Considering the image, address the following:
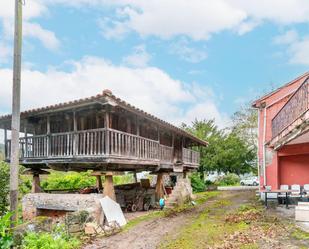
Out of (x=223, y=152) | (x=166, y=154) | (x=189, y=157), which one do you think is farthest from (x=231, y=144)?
(x=166, y=154)

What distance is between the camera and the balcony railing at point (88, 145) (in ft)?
34.8

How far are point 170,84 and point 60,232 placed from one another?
1538cm

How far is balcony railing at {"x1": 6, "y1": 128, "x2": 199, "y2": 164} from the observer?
10.6 m

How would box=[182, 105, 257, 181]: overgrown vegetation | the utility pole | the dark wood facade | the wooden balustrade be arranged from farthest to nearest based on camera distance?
box=[182, 105, 257, 181]: overgrown vegetation, the wooden balustrade, the dark wood facade, the utility pole

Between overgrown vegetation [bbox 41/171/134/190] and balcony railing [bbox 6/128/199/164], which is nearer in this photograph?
balcony railing [bbox 6/128/199/164]

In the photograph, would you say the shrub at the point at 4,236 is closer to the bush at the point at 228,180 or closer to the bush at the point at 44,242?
the bush at the point at 44,242

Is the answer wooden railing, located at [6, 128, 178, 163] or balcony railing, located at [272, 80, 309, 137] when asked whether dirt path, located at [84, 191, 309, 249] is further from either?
balcony railing, located at [272, 80, 309, 137]

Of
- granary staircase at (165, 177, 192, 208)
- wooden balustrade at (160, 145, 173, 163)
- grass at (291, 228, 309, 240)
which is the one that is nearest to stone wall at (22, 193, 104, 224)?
wooden balustrade at (160, 145, 173, 163)

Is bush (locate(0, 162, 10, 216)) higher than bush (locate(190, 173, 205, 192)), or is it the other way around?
bush (locate(0, 162, 10, 216))

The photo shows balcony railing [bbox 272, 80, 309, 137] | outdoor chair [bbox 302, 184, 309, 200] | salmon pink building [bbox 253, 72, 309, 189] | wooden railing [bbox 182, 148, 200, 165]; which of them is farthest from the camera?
wooden railing [bbox 182, 148, 200, 165]

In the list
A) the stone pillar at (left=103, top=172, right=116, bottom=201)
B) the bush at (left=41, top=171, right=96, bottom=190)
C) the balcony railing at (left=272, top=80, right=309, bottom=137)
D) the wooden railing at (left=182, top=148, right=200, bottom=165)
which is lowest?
the bush at (left=41, top=171, right=96, bottom=190)

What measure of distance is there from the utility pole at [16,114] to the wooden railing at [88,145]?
11.0 feet

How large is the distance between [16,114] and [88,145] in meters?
3.64

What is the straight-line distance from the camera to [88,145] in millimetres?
10805
